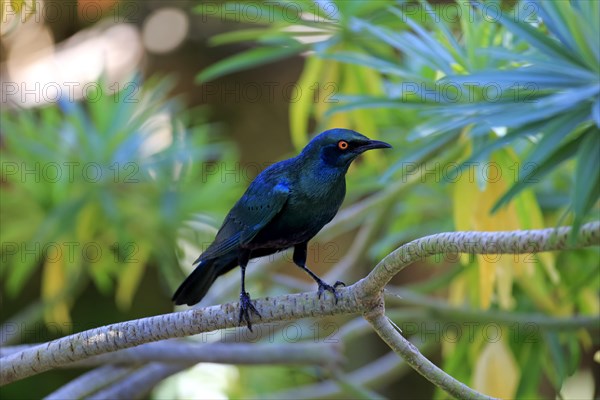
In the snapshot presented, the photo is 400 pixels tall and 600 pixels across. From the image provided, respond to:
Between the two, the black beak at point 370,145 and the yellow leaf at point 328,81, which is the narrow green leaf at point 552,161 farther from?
the yellow leaf at point 328,81

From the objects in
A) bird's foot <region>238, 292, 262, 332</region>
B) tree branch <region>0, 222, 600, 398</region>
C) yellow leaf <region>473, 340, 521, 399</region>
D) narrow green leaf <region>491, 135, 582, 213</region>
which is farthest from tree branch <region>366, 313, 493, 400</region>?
yellow leaf <region>473, 340, 521, 399</region>

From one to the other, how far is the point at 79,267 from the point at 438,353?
2.23 metres

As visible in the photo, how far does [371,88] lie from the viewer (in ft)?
8.12

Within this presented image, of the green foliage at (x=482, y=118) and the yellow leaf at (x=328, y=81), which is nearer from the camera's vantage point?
the green foliage at (x=482, y=118)

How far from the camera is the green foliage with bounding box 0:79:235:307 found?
269cm

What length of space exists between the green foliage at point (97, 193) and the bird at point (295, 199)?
98cm

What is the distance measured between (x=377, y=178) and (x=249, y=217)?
86 cm

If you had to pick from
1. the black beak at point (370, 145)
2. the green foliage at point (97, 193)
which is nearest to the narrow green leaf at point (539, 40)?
the black beak at point (370, 145)

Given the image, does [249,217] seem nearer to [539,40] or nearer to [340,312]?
[340,312]

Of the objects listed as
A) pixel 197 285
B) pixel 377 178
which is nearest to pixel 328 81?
pixel 377 178

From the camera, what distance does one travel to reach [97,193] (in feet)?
8.70

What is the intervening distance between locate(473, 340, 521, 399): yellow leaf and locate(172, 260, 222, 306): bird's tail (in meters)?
0.83

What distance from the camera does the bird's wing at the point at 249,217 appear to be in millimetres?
1665

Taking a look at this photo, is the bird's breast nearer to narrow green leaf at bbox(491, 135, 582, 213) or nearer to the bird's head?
the bird's head
